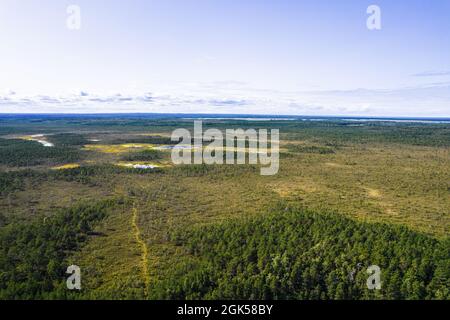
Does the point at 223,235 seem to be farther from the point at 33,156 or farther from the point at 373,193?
the point at 33,156

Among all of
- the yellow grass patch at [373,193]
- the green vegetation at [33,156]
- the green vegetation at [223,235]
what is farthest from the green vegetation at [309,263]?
the green vegetation at [33,156]

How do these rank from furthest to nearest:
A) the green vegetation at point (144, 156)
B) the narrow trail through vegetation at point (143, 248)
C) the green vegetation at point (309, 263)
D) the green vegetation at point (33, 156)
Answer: the green vegetation at point (144, 156)
the green vegetation at point (33, 156)
the narrow trail through vegetation at point (143, 248)
the green vegetation at point (309, 263)

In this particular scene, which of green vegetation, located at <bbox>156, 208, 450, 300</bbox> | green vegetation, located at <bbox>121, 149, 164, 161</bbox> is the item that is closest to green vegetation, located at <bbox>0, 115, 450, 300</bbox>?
green vegetation, located at <bbox>156, 208, 450, 300</bbox>

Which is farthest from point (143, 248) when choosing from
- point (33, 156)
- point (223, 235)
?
point (33, 156)

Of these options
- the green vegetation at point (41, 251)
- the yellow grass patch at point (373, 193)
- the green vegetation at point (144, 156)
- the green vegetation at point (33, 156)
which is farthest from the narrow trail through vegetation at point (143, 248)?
the green vegetation at point (33, 156)

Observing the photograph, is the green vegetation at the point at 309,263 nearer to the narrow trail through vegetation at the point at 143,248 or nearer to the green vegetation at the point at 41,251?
the narrow trail through vegetation at the point at 143,248

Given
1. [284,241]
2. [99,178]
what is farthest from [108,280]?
[99,178]

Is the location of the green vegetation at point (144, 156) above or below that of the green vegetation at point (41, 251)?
above

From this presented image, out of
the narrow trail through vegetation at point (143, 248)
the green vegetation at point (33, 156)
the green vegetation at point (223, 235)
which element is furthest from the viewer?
the green vegetation at point (33, 156)

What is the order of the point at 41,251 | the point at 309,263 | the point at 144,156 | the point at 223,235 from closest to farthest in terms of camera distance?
the point at 309,263
the point at 41,251
the point at 223,235
the point at 144,156

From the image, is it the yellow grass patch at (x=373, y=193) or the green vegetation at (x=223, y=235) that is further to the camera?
the yellow grass patch at (x=373, y=193)

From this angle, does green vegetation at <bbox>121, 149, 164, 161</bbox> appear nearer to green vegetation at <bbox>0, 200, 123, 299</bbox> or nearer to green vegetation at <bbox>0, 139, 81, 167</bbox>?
green vegetation at <bbox>0, 139, 81, 167</bbox>

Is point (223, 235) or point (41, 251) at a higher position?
point (223, 235)

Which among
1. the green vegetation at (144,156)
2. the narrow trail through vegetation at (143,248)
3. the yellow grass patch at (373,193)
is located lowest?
the narrow trail through vegetation at (143,248)
